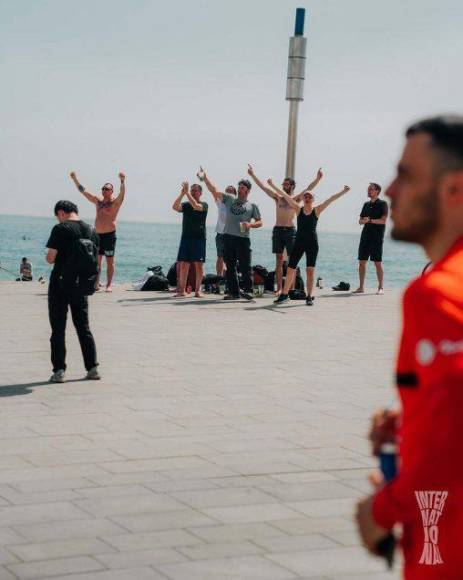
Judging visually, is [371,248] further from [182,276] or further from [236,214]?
[182,276]

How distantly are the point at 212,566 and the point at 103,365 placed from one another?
6121mm

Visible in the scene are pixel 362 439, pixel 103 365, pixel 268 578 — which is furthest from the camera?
pixel 103 365

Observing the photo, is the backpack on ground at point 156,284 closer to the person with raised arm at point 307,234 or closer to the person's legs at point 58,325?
the person with raised arm at point 307,234

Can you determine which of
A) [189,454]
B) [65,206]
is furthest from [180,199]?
[189,454]

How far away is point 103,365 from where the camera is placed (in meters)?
10.8

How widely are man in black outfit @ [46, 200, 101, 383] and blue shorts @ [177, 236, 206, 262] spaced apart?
298 inches

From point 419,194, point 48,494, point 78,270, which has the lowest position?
point 48,494

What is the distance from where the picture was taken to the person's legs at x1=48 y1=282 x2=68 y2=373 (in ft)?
31.6

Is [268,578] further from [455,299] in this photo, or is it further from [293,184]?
[293,184]

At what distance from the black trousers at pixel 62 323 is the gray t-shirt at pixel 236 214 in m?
7.61

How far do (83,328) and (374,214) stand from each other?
395 inches

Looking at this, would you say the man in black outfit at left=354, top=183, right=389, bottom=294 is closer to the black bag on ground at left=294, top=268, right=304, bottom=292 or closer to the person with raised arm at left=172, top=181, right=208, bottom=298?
the black bag on ground at left=294, top=268, right=304, bottom=292

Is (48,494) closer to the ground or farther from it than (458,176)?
Answer: closer to the ground

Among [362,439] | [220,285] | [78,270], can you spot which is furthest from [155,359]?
[220,285]
